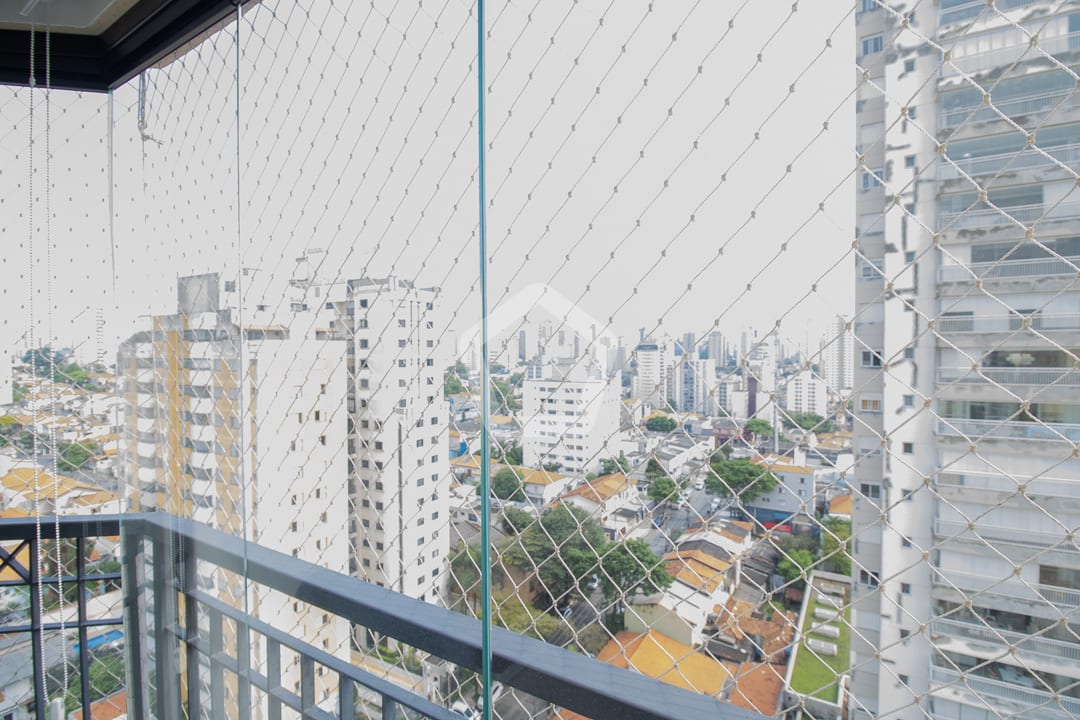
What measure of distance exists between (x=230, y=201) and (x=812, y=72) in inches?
47.6

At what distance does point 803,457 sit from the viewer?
Answer: 65 cm

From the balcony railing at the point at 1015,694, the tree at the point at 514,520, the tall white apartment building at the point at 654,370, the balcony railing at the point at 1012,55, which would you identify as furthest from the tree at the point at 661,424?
the balcony railing at the point at 1012,55

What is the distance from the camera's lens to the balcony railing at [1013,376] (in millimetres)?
512

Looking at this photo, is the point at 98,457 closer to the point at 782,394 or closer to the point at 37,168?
the point at 37,168

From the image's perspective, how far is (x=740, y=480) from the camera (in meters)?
0.71

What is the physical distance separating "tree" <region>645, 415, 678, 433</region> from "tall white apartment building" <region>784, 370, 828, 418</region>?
0.54 ft

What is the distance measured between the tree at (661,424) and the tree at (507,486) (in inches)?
10.3

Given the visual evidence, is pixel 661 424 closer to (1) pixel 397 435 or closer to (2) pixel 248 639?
(1) pixel 397 435

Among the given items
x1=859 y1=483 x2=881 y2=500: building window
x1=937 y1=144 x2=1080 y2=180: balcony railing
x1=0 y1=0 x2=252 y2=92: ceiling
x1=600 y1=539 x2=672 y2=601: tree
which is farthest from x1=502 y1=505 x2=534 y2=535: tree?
x1=0 y1=0 x2=252 y2=92: ceiling

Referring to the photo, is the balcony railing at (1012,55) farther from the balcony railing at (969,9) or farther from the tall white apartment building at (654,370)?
the tall white apartment building at (654,370)

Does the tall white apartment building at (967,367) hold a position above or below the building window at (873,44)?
below

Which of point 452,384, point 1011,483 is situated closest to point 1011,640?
point 1011,483

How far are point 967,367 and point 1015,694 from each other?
327 millimetres

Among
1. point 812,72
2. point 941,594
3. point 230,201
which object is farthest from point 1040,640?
point 230,201
